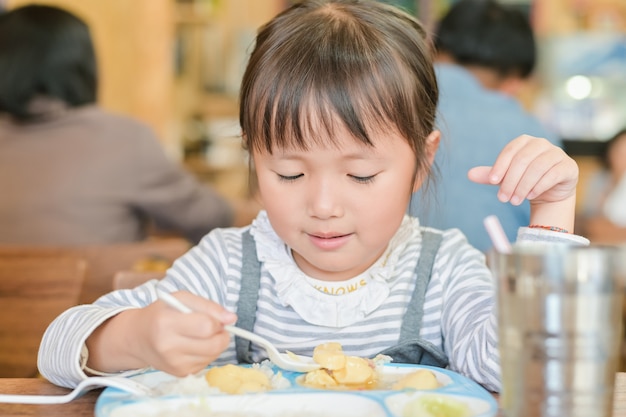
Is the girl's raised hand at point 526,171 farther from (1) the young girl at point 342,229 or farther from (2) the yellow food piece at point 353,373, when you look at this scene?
(2) the yellow food piece at point 353,373

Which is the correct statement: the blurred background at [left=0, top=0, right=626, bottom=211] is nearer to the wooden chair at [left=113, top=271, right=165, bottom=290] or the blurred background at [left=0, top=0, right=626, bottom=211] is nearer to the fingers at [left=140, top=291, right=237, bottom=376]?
the wooden chair at [left=113, top=271, right=165, bottom=290]

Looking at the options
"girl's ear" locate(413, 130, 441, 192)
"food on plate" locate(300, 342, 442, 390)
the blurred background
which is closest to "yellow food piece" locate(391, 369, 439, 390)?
"food on plate" locate(300, 342, 442, 390)

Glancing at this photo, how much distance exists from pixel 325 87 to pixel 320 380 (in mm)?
341

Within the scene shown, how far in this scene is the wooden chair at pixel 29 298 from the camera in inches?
61.0

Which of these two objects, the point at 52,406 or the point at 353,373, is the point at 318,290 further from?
the point at 52,406

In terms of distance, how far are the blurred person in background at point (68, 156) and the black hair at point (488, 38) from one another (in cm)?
79

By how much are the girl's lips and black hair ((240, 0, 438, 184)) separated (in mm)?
106

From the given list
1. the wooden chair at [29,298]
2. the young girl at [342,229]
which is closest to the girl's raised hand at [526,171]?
the young girl at [342,229]

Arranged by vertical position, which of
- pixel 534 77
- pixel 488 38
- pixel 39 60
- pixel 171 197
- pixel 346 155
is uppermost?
pixel 534 77

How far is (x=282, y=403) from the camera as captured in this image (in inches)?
31.8

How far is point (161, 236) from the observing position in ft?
10.2

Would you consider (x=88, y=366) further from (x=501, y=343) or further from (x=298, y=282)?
(x=501, y=343)

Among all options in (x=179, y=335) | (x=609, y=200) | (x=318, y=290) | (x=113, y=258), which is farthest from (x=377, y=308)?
(x=609, y=200)

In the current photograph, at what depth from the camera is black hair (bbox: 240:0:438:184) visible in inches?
40.8
